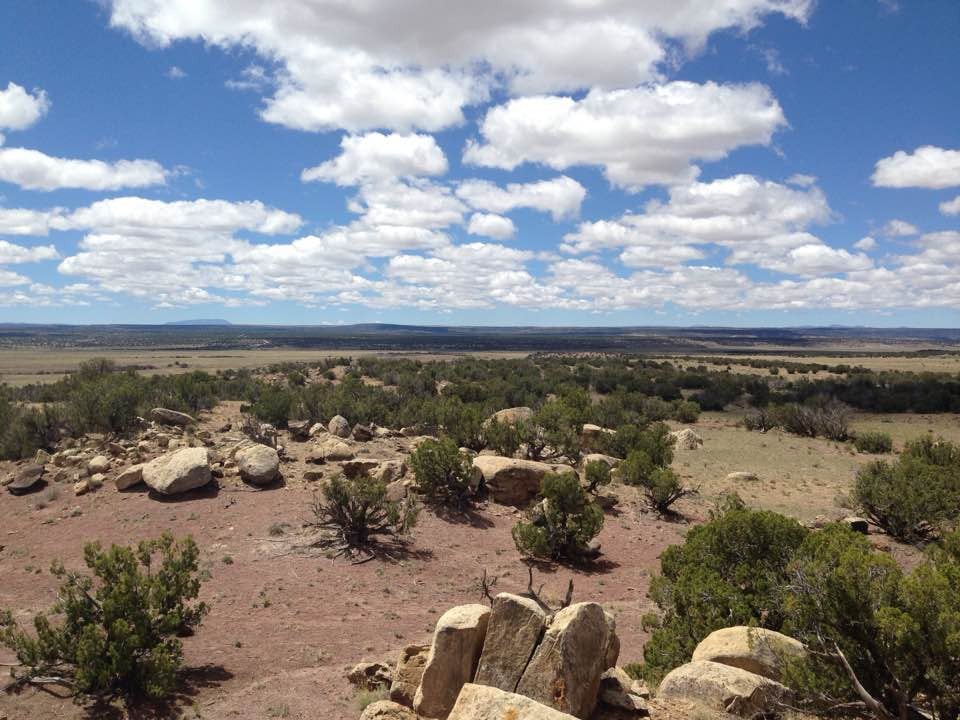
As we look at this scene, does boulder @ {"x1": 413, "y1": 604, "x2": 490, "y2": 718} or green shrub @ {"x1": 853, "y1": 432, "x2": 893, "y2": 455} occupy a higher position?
boulder @ {"x1": 413, "y1": 604, "x2": 490, "y2": 718}

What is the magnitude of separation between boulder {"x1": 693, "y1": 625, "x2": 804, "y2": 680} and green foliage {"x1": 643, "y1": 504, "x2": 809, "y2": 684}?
2.28ft

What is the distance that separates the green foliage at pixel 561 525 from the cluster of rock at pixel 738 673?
8055 mm

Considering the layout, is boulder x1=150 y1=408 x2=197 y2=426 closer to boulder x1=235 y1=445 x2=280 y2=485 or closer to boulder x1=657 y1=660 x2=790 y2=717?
boulder x1=235 y1=445 x2=280 y2=485

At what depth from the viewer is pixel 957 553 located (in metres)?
10.7

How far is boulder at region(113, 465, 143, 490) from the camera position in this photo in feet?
68.2

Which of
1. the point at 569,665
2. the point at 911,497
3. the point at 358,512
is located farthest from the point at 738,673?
the point at 911,497

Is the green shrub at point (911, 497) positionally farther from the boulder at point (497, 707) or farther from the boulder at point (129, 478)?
the boulder at point (129, 478)

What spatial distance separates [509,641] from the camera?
7.73 m

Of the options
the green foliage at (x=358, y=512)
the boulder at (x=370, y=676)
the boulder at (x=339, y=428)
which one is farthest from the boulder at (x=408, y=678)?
the boulder at (x=339, y=428)

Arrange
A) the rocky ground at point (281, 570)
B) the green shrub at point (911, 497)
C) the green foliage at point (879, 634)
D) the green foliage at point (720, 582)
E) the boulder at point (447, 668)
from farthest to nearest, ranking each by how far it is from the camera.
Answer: the green shrub at point (911, 497), the rocky ground at point (281, 570), the green foliage at point (720, 582), the boulder at point (447, 668), the green foliage at point (879, 634)

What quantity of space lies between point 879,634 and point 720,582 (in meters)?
3.46

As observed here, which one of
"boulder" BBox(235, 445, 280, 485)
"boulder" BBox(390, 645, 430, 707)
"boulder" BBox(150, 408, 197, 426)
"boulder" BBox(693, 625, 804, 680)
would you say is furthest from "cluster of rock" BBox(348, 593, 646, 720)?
"boulder" BBox(150, 408, 197, 426)

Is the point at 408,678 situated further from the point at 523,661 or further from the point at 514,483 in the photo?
the point at 514,483

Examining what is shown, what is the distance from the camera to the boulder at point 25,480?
21188 millimetres
